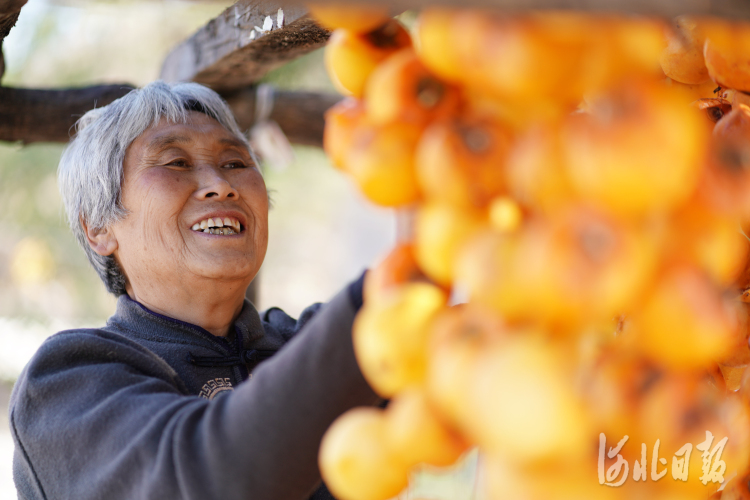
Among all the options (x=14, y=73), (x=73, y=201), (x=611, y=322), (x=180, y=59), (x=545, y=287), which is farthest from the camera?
(x=14, y=73)

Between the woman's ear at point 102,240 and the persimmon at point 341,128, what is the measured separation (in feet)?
3.67

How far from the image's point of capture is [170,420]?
902 mm

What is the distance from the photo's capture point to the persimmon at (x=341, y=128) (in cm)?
66

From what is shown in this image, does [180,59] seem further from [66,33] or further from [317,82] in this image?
[66,33]

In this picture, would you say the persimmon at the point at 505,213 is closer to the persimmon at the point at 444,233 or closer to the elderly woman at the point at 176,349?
the persimmon at the point at 444,233

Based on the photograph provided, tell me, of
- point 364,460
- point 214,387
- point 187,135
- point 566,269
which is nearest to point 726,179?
point 566,269

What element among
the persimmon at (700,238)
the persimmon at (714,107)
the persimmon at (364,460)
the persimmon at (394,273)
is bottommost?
the persimmon at (364,460)

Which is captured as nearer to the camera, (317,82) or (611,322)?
(611,322)

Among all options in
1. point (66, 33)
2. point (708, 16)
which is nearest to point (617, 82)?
point (708, 16)

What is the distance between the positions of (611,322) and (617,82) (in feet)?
1.43

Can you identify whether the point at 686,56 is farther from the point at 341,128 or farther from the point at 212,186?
the point at 212,186

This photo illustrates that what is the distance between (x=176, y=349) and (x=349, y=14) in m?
1.01

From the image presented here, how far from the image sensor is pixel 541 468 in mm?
472

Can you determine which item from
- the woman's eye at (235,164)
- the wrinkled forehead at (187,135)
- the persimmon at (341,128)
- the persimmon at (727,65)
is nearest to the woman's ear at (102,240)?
the wrinkled forehead at (187,135)
